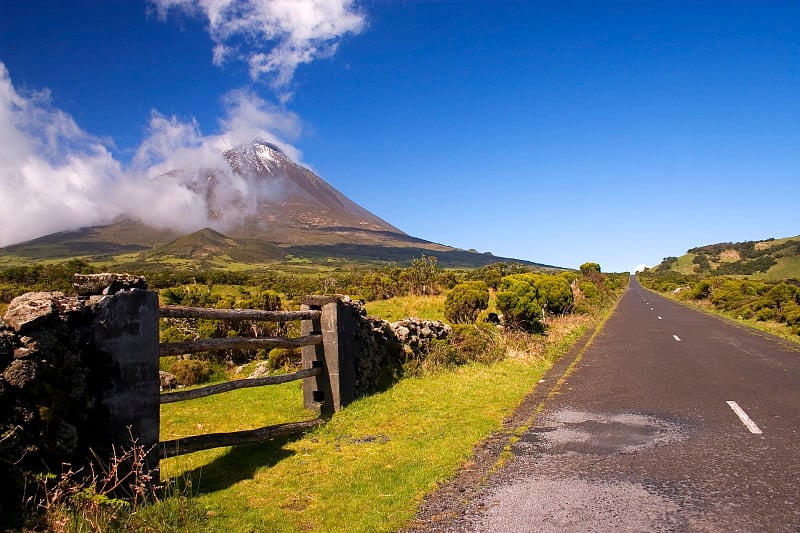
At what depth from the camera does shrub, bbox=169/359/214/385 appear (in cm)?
1187

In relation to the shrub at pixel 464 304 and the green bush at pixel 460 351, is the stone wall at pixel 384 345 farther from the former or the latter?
the shrub at pixel 464 304

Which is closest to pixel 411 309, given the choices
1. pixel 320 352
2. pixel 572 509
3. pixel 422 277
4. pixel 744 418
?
pixel 422 277

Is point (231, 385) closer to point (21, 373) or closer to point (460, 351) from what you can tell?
point (21, 373)

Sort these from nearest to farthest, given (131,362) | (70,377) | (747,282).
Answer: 1. (70,377)
2. (131,362)
3. (747,282)

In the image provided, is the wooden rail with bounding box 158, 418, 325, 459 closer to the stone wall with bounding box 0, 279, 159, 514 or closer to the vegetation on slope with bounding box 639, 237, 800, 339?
the stone wall with bounding box 0, 279, 159, 514

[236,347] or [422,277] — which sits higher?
[422,277]

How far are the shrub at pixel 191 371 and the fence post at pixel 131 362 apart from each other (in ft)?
24.1

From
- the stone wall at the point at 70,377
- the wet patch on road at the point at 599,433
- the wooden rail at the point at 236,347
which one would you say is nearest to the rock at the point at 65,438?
the stone wall at the point at 70,377

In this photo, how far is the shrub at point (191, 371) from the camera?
467 inches

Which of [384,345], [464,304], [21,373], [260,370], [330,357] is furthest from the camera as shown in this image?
[464,304]

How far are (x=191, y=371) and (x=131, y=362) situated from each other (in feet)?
25.1

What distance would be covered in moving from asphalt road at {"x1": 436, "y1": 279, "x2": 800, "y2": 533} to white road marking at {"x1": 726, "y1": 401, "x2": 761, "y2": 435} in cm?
2

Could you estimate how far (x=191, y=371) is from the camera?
12.0m

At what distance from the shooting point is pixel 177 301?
23.0 metres
